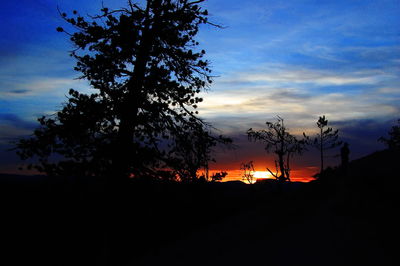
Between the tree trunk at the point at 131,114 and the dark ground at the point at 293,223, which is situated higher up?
the tree trunk at the point at 131,114

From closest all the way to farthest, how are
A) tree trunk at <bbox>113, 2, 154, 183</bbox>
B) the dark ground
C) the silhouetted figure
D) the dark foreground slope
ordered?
the dark foreground slope → the dark ground → tree trunk at <bbox>113, 2, 154, 183</bbox> → the silhouetted figure

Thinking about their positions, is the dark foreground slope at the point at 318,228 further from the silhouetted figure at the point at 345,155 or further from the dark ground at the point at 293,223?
the silhouetted figure at the point at 345,155

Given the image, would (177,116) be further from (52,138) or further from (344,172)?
(344,172)

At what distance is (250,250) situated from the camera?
1055cm

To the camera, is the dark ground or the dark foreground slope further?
the dark ground

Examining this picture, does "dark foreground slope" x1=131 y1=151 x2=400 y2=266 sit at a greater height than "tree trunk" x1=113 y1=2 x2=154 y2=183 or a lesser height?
lesser

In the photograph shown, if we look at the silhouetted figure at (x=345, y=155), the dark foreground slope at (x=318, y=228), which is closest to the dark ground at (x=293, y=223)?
the dark foreground slope at (x=318, y=228)

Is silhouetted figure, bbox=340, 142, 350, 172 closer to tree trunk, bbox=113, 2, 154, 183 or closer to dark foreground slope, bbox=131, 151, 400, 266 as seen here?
dark foreground slope, bbox=131, 151, 400, 266

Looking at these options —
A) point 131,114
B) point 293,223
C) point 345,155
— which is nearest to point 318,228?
point 293,223

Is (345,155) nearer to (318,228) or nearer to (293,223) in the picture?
(293,223)

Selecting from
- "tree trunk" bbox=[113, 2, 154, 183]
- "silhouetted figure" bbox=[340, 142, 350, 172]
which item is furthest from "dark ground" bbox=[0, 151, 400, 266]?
"tree trunk" bbox=[113, 2, 154, 183]

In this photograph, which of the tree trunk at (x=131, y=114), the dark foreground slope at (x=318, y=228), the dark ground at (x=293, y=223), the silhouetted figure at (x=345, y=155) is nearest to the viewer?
the dark foreground slope at (x=318, y=228)

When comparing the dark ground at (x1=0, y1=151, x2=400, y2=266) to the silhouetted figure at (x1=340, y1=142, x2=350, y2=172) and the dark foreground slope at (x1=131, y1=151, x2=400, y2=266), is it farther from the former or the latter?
the silhouetted figure at (x1=340, y1=142, x2=350, y2=172)

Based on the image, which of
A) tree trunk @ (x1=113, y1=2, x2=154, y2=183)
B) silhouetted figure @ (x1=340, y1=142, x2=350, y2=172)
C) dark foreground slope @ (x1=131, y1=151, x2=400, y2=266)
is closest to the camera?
dark foreground slope @ (x1=131, y1=151, x2=400, y2=266)
